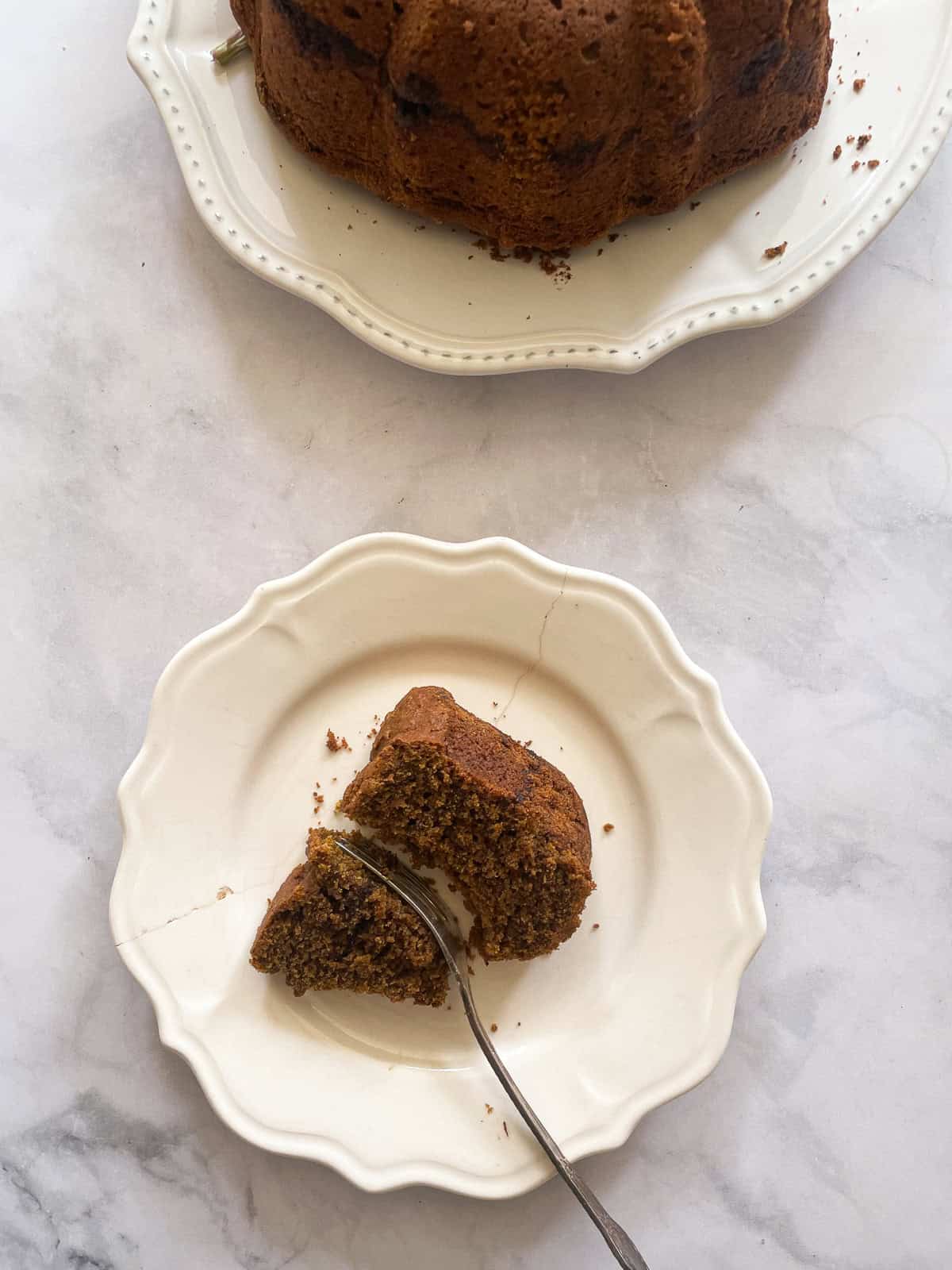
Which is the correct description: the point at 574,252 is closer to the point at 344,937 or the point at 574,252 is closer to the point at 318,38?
the point at 318,38

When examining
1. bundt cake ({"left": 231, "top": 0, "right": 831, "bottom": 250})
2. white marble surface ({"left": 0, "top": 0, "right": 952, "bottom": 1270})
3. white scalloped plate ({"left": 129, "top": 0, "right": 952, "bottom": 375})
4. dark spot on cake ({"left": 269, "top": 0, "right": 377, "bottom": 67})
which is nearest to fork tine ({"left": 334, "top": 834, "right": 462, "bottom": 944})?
white marble surface ({"left": 0, "top": 0, "right": 952, "bottom": 1270})

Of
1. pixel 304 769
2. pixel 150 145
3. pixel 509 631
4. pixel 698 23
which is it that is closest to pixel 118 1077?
pixel 304 769

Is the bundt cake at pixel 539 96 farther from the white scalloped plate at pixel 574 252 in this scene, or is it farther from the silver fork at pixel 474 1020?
the silver fork at pixel 474 1020

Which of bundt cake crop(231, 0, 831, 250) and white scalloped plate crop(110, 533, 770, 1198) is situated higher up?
bundt cake crop(231, 0, 831, 250)

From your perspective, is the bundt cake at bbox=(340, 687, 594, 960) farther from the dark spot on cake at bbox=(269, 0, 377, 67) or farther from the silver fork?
the dark spot on cake at bbox=(269, 0, 377, 67)

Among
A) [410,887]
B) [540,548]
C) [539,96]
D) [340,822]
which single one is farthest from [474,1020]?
[539,96]
